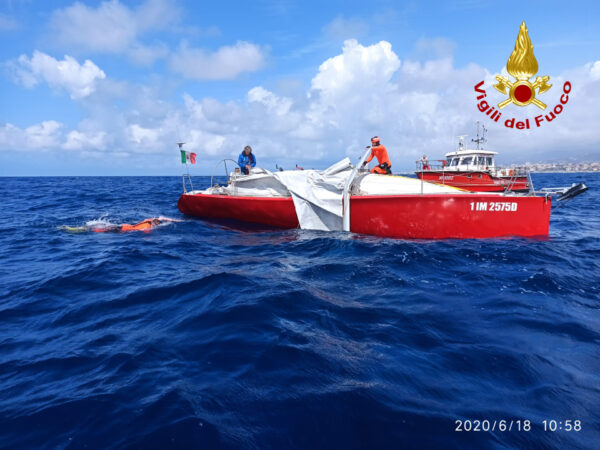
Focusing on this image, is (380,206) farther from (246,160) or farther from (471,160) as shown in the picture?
(471,160)

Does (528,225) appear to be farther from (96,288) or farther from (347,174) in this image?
(96,288)

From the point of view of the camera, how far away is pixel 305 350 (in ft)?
10.0

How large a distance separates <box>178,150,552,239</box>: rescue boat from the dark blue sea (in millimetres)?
822

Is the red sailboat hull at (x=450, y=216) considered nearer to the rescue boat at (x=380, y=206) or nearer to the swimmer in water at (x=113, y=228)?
the rescue boat at (x=380, y=206)

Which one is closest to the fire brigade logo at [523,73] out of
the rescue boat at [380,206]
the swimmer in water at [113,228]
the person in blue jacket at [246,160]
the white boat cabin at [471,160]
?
the rescue boat at [380,206]

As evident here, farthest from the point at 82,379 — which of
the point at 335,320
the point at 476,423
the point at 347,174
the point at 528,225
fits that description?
the point at 528,225

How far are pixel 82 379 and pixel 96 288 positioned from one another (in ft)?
8.35

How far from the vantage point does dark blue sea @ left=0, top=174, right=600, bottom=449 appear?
217 centimetres

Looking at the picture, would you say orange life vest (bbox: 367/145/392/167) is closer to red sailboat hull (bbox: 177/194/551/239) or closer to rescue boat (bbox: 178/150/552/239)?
rescue boat (bbox: 178/150/552/239)

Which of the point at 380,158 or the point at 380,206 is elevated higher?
the point at 380,158

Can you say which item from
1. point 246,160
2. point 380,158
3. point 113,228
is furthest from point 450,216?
point 113,228
